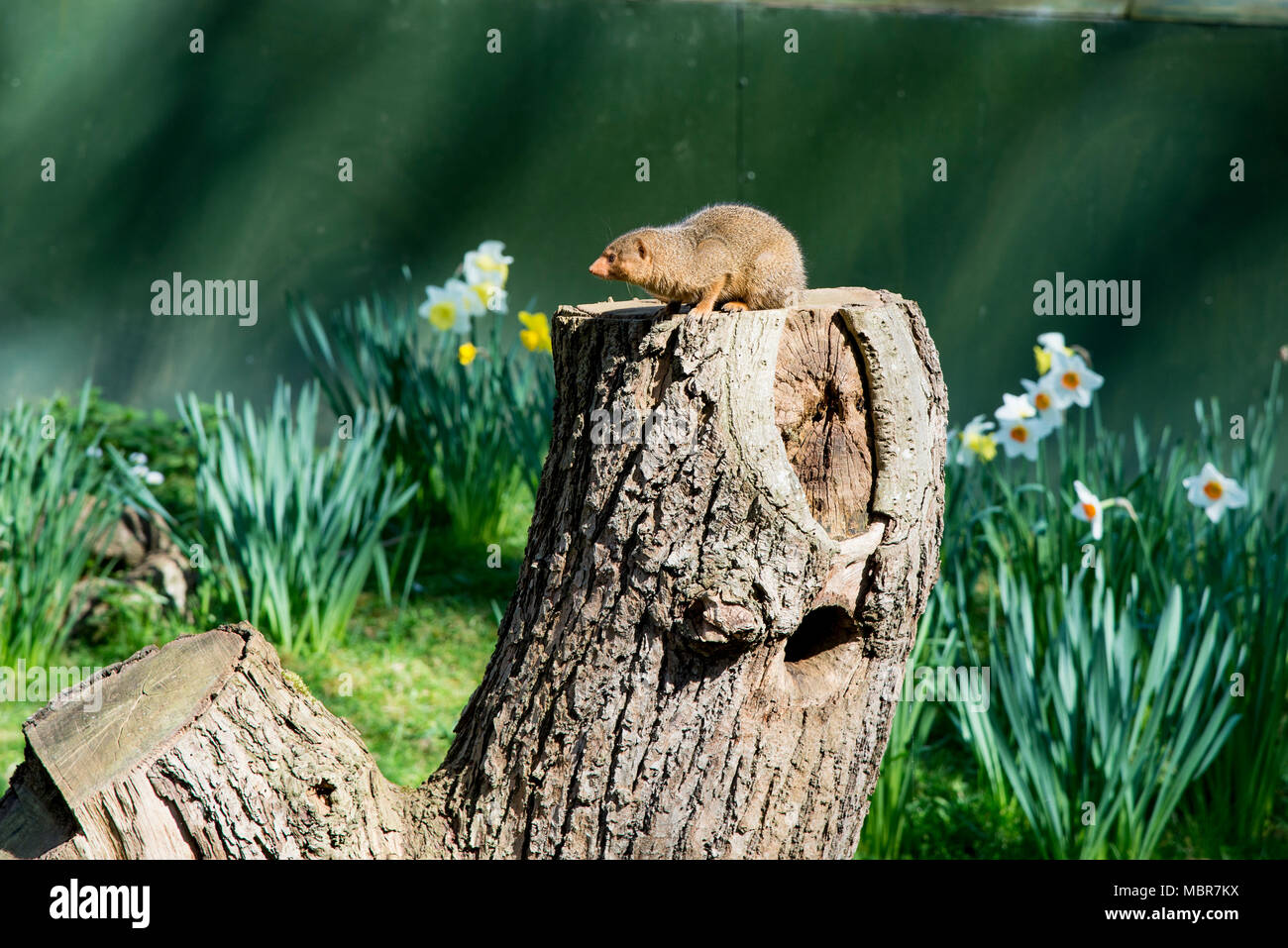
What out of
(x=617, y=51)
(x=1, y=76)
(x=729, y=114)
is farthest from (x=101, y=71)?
(x=729, y=114)

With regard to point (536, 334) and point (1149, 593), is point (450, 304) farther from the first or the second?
point (1149, 593)

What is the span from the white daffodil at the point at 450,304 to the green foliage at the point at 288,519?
0.52 m

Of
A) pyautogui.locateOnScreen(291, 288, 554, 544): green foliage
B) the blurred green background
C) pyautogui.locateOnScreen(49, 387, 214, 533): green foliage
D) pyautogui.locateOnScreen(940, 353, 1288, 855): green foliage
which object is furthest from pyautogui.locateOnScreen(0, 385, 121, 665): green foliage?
pyautogui.locateOnScreen(940, 353, 1288, 855): green foliage

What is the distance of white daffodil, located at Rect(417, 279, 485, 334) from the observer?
3920 mm

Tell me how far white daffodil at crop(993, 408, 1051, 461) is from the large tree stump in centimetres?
154

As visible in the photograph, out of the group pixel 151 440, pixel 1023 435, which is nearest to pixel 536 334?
pixel 1023 435

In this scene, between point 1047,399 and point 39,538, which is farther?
point 39,538

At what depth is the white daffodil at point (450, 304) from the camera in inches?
154

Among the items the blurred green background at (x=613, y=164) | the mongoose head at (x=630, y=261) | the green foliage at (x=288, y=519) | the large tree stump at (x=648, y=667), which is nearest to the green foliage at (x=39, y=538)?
the green foliage at (x=288, y=519)

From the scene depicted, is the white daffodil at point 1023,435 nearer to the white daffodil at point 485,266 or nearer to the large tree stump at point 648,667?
the large tree stump at point 648,667

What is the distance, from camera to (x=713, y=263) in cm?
177

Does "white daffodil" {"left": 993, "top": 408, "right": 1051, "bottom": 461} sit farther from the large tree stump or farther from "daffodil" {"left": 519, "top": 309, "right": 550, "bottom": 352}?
the large tree stump

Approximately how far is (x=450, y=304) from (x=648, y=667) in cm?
262
